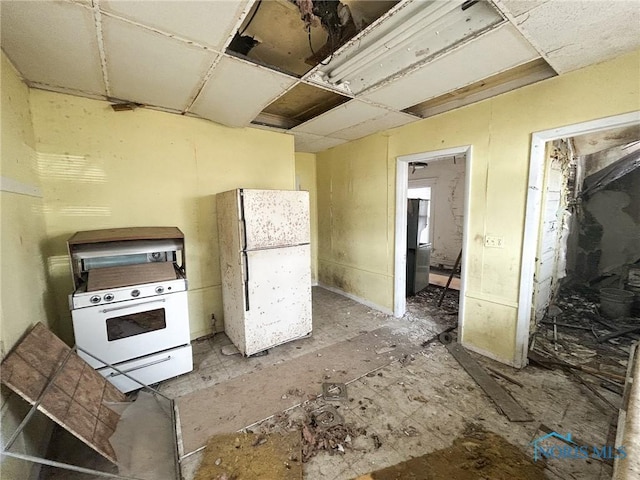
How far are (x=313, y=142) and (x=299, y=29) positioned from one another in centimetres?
245

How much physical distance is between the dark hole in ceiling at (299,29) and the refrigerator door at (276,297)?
5.62 feet

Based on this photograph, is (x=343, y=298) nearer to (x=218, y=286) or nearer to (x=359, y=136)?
(x=218, y=286)

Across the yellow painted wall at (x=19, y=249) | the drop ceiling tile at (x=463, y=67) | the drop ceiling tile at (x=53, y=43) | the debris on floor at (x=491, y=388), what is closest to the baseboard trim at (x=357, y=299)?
the debris on floor at (x=491, y=388)

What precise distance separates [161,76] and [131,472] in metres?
2.74

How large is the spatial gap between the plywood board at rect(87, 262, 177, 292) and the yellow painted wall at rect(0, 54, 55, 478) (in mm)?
344

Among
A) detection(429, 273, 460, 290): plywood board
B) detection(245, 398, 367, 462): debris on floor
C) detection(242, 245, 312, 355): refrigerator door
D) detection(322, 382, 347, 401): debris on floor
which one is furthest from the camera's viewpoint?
detection(429, 273, 460, 290): plywood board

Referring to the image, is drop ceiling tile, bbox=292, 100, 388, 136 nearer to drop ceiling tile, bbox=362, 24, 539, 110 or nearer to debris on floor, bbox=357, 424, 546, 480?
drop ceiling tile, bbox=362, 24, 539, 110

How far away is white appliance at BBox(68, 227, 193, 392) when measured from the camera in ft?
6.52


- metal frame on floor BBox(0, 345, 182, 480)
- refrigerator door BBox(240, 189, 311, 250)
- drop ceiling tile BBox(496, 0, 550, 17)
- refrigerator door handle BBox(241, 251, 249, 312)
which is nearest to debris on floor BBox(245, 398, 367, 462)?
metal frame on floor BBox(0, 345, 182, 480)

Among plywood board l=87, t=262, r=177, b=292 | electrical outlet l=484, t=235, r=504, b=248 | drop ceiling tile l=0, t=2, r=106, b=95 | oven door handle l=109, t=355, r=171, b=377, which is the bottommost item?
oven door handle l=109, t=355, r=171, b=377

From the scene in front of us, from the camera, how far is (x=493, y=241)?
258 centimetres

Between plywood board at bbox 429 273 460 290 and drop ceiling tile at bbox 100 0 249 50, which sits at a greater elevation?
drop ceiling tile at bbox 100 0 249 50

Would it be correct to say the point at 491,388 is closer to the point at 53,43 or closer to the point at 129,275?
the point at 129,275

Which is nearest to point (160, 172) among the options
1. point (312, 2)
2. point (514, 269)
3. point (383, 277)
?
point (312, 2)
